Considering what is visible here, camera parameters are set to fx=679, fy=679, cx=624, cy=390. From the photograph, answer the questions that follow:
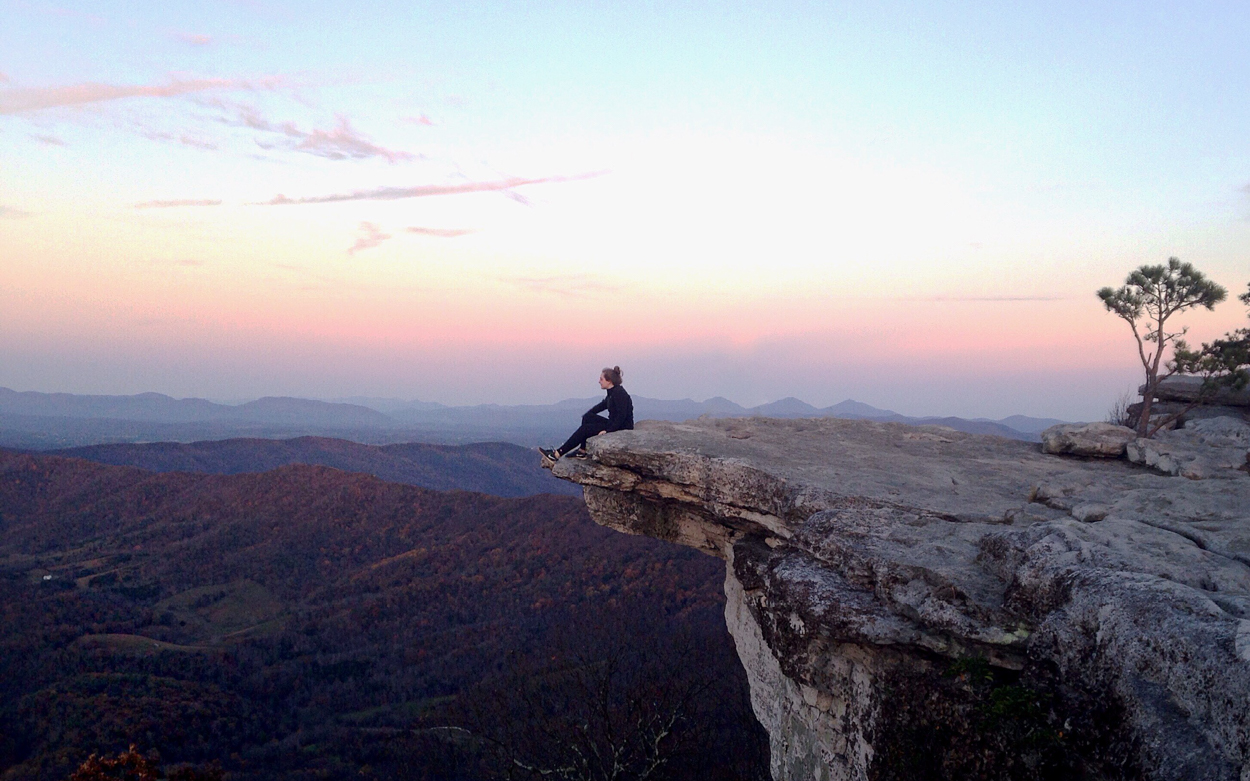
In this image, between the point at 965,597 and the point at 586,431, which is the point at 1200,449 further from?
the point at 586,431

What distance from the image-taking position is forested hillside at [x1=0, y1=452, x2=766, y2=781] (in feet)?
115

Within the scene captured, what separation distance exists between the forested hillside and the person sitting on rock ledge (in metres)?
8.03

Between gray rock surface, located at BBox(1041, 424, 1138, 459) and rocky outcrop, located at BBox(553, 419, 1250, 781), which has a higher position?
gray rock surface, located at BBox(1041, 424, 1138, 459)

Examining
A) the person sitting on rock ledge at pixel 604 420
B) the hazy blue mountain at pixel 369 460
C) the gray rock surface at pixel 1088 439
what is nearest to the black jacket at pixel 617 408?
the person sitting on rock ledge at pixel 604 420

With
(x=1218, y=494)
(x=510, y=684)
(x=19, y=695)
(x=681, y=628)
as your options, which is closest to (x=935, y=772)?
(x=1218, y=494)

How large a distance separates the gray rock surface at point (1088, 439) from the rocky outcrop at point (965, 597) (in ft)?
0.94

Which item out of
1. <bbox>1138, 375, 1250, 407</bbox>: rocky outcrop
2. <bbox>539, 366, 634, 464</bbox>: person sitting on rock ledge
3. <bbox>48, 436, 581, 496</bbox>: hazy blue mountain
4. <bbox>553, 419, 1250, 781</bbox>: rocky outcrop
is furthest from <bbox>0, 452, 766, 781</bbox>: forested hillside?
<bbox>48, 436, 581, 496</bbox>: hazy blue mountain

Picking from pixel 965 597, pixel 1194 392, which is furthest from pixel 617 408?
pixel 1194 392

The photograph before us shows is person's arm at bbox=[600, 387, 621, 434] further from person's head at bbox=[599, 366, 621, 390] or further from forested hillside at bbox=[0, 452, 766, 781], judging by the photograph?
forested hillside at bbox=[0, 452, 766, 781]

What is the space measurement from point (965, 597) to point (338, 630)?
63157mm

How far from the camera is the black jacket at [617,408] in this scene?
46.7 feet

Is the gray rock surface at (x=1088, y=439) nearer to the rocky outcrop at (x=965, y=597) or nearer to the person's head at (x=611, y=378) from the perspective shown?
the rocky outcrop at (x=965, y=597)

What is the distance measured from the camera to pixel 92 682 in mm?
43844

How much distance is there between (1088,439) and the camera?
14.0 metres
